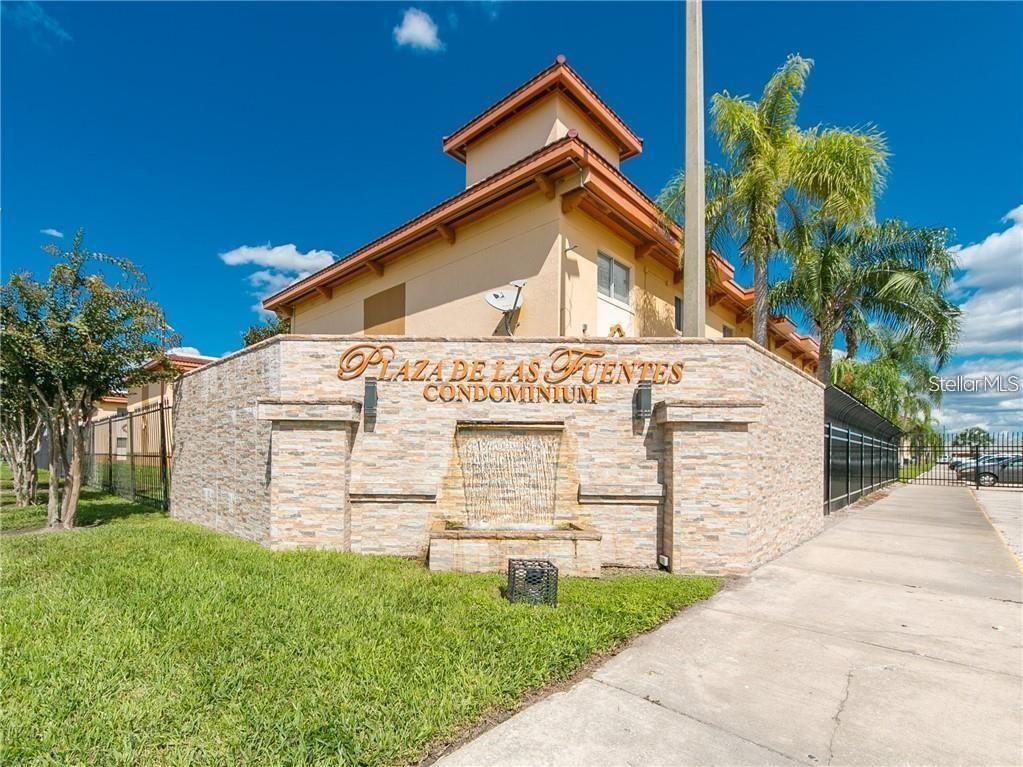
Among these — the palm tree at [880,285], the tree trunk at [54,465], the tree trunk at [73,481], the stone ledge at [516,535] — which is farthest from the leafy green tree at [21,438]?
the palm tree at [880,285]

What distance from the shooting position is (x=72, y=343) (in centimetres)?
965

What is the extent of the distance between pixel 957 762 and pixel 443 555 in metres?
5.33

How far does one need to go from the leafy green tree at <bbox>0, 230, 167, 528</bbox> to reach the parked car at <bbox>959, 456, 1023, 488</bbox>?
111 feet

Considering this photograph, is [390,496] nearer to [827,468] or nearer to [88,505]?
[88,505]

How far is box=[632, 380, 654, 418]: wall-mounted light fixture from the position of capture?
307 inches

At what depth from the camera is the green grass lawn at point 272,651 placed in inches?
123

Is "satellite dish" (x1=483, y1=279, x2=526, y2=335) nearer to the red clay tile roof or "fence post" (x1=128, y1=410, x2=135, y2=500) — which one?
the red clay tile roof

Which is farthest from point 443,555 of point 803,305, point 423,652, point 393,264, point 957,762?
point 803,305

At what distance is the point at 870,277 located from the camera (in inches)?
609

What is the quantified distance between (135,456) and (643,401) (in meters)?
15.1

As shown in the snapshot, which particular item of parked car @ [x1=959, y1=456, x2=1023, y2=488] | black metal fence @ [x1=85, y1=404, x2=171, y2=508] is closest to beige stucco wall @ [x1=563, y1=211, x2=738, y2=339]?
black metal fence @ [x1=85, y1=404, x2=171, y2=508]

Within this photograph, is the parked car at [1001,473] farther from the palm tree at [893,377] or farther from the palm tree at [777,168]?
the palm tree at [777,168]

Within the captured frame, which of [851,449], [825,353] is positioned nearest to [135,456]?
[825,353]

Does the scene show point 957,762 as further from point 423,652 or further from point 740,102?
point 740,102
